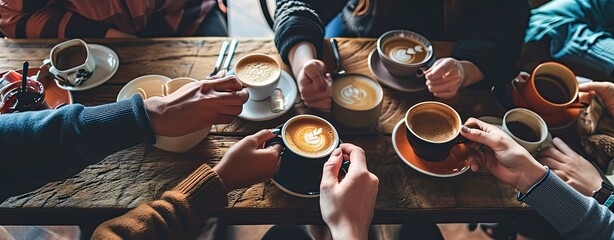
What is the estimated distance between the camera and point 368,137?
4.00 feet

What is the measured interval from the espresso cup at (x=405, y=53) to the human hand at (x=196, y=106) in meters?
0.49

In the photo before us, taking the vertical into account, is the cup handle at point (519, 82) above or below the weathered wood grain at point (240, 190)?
above

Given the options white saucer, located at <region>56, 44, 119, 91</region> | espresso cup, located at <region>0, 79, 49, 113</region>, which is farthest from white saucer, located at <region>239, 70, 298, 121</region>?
espresso cup, located at <region>0, 79, 49, 113</region>

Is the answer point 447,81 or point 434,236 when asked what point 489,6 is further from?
point 434,236

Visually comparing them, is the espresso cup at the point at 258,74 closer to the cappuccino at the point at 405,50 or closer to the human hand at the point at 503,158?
the cappuccino at the point at 405,50

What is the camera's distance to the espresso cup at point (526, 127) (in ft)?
3.77

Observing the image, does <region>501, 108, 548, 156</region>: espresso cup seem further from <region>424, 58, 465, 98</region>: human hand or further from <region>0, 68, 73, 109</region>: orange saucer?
<region>0, 68, 73, 109</region>: orange saucer

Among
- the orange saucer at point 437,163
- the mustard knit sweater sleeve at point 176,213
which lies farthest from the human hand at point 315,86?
the mustard knit sweater sleeve at point 176,213

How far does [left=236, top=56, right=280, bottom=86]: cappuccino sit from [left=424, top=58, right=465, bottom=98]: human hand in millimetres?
482

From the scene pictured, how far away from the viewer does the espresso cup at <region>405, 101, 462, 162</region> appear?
1.09 metres

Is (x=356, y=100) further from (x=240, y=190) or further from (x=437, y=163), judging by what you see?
(x=240, y=190)

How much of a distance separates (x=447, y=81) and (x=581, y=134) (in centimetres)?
42

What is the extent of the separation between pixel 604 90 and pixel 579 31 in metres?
0.47

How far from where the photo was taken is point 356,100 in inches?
48.2
